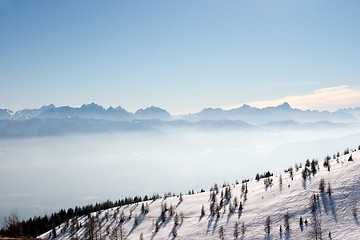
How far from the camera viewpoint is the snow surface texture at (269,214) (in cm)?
9356

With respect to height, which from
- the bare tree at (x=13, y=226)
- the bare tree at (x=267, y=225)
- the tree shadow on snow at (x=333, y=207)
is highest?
the bare tree at (x=13, y=226)

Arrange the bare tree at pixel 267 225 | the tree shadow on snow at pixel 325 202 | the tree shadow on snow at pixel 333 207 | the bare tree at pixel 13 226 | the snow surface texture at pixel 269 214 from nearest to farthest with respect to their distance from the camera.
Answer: the bare tree at pixel 13 226
the snow surface texture at pixel 269 214
the tree shadow on snow at pixel 333 207
the tree shadow on snow at pixel 325 202
the bare tree at pixel 267 225

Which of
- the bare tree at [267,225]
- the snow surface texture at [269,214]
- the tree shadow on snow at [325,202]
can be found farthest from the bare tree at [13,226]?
the tree shadow on snow at [325,202]

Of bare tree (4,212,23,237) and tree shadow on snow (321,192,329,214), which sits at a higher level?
bare tree (4,212,23,237)

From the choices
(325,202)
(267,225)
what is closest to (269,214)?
(267,225)

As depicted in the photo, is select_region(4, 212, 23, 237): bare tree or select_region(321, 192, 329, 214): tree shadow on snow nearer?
select_region(4, 212, 23, 237): bare tree

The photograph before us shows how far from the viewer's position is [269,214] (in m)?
110

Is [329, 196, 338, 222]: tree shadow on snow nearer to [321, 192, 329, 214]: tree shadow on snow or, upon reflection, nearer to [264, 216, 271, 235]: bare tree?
[321, 192, 329, 214]: tree shadow on snow

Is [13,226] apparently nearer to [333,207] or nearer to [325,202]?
[333,207]

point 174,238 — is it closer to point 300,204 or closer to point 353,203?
point 300,204

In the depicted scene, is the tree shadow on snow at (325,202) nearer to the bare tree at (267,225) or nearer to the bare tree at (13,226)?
the bare tree at (267,225)

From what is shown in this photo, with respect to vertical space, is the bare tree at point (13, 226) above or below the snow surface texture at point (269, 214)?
above

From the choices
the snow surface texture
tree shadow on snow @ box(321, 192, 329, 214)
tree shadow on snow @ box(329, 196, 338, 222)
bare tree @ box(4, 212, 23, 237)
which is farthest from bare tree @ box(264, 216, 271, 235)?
bare tree @ box(4, 212, 23, 237)

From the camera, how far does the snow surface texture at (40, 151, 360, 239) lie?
93.6 meters
